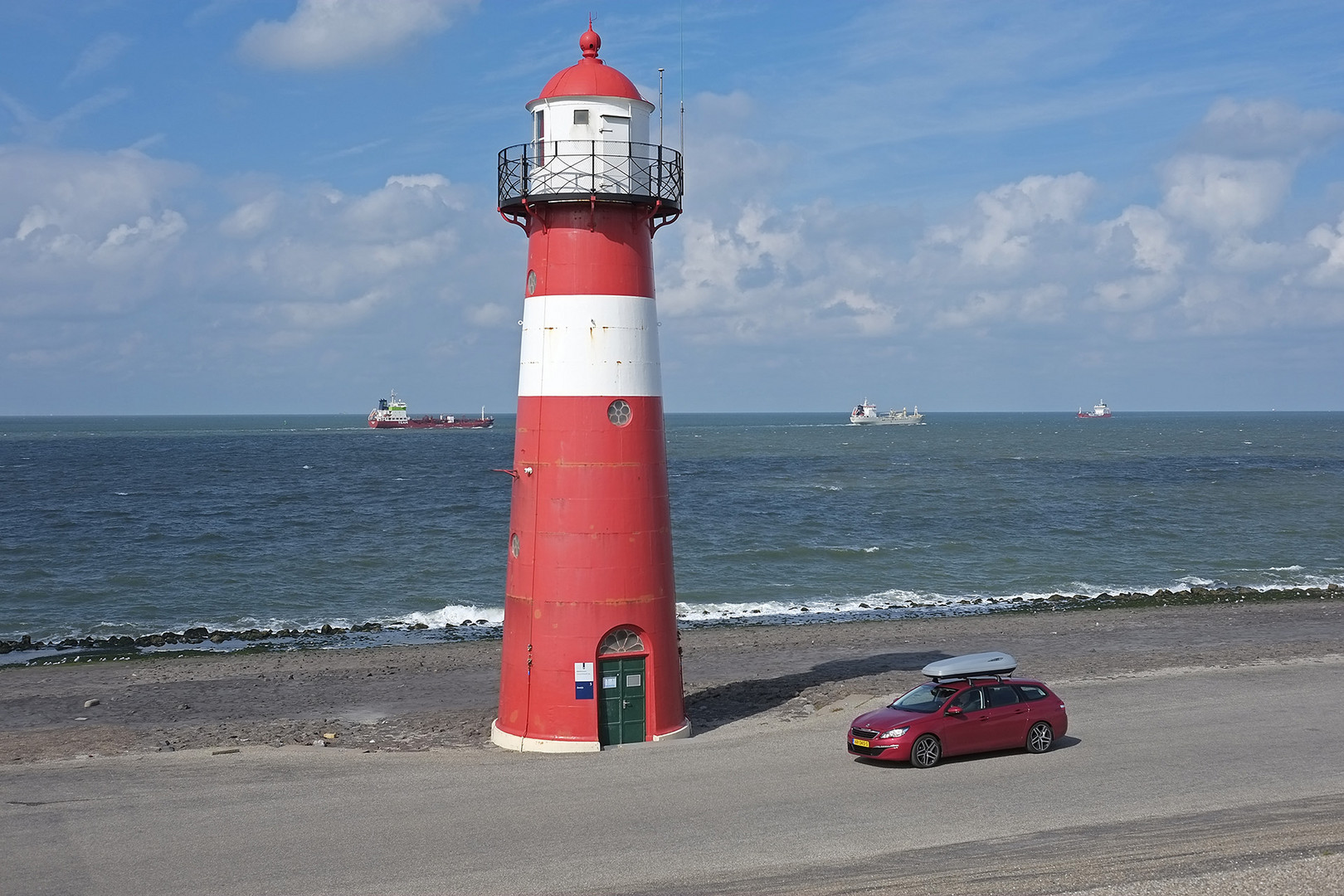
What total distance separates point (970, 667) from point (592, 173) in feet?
29.8

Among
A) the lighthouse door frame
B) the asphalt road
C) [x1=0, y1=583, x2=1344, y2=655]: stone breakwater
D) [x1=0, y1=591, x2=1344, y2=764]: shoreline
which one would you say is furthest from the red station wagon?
[x1=0, y1=583, x2=1344, y2=655]: stone breakwater

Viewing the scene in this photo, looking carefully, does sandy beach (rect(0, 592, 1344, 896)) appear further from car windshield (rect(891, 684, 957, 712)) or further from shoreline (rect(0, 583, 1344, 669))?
shoreline (rect(0, 583, 1344, 669))

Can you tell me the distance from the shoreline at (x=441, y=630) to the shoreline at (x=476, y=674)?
1.22m

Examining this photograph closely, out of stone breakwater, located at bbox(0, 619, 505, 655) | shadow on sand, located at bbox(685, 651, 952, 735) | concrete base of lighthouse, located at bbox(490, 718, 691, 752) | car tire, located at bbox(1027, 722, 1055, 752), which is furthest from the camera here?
stone breakwater, located at bbox(0, 619, 505, 655)

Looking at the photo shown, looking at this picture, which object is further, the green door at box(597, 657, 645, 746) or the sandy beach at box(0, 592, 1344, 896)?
the green door at box(597, 657, 645, 746)

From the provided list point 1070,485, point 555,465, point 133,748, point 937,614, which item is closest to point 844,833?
point 555,465

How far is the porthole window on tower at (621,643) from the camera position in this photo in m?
18.4

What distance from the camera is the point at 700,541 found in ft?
176

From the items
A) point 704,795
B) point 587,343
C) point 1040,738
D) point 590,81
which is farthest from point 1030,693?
point 590,81

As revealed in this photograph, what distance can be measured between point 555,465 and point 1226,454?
123 m

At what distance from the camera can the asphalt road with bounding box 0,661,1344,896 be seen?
13.1 meters

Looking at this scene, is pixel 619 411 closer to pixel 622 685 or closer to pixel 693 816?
pixel 622 685

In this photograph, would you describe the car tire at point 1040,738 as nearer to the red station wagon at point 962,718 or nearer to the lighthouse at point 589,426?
the red station wagon at point 962,718

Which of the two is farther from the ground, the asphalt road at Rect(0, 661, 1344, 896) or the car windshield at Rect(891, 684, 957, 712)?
the car windshield at Rect(891, 684, 957, 712)
